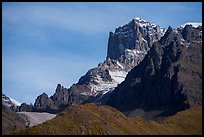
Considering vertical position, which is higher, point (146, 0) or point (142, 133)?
point (146, 0)

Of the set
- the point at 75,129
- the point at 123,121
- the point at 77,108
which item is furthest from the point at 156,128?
the point at 75,129

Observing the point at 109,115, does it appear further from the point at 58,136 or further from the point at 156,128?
the point at 58,136

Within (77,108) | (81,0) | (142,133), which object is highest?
(81,0)

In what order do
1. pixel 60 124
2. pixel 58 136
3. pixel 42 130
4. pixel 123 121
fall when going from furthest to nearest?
pixel 123 121 → pixel 60 124 → pixel 42 130 → pixel 58 136

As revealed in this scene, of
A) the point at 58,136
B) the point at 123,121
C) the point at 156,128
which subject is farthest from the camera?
the point at 156,128

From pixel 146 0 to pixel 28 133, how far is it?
305ft

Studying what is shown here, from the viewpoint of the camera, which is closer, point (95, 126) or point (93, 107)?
point (95, 126)

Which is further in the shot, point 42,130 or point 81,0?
point 42,130

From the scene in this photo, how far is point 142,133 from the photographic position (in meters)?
169

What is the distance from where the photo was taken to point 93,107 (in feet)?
624

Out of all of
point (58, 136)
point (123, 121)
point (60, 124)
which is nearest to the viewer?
point (58, 136)

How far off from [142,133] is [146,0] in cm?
11470

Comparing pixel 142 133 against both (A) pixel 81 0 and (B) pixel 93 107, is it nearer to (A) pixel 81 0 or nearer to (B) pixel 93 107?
(B) pixel 93 107

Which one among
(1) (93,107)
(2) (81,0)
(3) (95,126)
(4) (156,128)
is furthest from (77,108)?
(2) (81,0)
